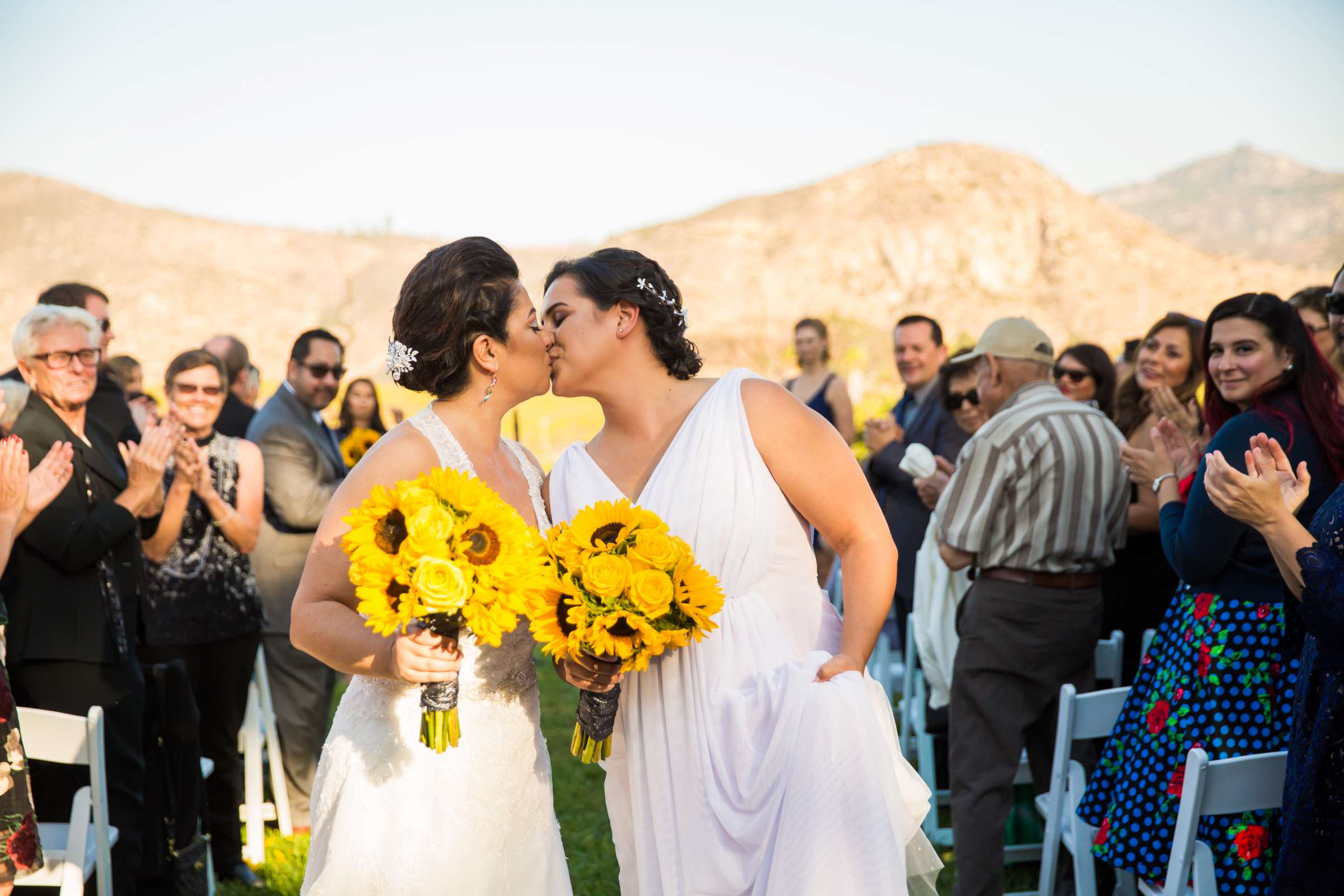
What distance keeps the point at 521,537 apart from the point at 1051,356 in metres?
3.61

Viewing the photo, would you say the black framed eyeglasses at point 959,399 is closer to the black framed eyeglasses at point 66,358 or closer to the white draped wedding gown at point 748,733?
the white draped wedding gown at point 748,733

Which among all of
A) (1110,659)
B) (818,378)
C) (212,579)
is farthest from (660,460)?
(818,378)

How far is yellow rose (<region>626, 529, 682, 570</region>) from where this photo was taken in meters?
2.60

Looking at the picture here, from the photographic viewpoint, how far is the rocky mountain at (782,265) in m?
52.7

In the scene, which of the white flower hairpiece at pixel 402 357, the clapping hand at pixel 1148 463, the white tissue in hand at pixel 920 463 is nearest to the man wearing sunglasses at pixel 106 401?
the white flower hairpiece at pixel 402 357

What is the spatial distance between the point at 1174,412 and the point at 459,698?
145 inches

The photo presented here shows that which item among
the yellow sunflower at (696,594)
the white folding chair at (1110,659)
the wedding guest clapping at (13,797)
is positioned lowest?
the white folding chair at (1110,659)

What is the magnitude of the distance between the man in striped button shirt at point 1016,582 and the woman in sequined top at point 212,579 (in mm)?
3640

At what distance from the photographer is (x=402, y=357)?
3039 mm

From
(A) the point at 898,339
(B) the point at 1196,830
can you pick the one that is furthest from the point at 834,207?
(B) the point at 1196,830

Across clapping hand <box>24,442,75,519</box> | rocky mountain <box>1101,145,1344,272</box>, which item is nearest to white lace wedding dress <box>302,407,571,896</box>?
clapping hand <box>24,442,75,519</box>

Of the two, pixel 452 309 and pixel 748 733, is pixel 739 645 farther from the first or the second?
pixel 452 309

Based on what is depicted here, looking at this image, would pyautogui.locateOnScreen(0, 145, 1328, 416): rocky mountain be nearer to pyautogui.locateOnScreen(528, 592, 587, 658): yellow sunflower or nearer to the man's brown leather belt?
the man's brown leather belt

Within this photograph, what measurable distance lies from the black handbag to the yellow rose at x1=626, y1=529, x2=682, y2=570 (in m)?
2.90
